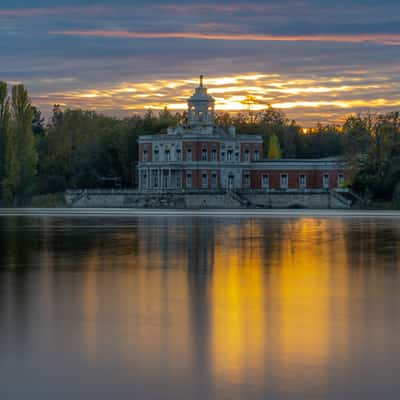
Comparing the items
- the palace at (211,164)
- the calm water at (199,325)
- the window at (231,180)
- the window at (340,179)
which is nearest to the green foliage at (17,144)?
the palace at (211,164)

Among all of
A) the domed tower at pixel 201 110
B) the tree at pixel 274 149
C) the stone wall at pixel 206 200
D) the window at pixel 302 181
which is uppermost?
the domed tower at pixel 201 110

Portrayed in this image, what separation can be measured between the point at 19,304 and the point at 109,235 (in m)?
21.6

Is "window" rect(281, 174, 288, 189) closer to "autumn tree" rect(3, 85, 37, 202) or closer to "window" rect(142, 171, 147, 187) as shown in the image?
"window" rect(142, 171, 147, 187)

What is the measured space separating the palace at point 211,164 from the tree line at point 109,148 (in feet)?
16.7

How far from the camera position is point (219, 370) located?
42.3 ft

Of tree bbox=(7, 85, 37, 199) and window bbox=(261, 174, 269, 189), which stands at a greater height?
tree bbox=(7, 85, 37, 199)

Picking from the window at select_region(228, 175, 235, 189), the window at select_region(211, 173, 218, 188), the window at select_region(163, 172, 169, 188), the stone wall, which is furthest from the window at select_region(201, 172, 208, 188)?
the stone wall

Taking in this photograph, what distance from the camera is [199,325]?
16.2 metres

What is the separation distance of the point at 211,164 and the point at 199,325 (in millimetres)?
86994

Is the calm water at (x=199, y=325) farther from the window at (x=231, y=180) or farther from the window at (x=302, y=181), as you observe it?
the window at (x=302, y=181)

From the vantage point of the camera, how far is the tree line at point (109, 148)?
93.9 metres

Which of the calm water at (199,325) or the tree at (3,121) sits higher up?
the tree at (3,121)

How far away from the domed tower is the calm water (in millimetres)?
75191

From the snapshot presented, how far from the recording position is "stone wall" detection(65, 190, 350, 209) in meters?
96.1
